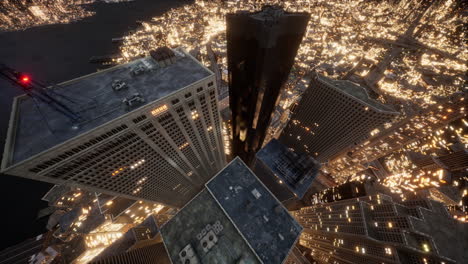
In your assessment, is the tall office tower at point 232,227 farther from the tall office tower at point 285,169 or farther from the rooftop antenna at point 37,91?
the tall office tower at point 285,169

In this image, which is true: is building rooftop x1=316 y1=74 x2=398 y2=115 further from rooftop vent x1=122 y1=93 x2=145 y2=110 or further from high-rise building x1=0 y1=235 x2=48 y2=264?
high-rise building x1=0 y1=235 x2=48 y2=264

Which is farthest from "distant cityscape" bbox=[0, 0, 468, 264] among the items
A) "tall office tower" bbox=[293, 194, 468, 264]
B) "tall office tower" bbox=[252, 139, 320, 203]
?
"tall office tower" bbox=[252, 139, 320, 203]

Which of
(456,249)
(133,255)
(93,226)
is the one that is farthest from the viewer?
(93,226)

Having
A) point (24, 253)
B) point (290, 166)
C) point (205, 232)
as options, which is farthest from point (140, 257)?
point (290, 166)

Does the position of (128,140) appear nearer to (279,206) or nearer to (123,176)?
(123,176)

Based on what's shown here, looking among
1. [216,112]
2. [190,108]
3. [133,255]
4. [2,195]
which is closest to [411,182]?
[216,112]

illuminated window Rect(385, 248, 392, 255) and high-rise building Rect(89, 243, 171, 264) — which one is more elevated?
high-rise building Rect(89, 243, 171, 264)
